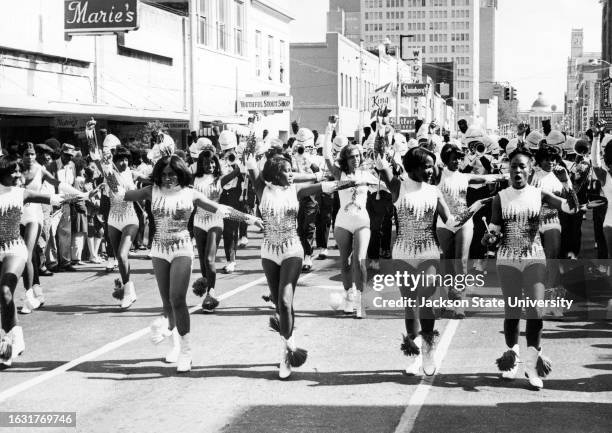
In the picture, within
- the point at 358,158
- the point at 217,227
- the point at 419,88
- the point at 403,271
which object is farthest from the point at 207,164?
the point at 419,88

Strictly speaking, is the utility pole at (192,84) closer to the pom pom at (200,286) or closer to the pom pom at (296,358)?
the pom pom at (200,286)

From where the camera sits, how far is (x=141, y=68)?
30.3 metres

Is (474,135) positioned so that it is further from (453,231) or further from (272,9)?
(272,9)

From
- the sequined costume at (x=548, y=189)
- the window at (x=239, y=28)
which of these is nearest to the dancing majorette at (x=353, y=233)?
the sequined costume at (x=548, y=189)

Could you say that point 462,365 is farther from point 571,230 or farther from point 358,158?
point 571,230

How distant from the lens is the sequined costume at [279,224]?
8062 millimetres

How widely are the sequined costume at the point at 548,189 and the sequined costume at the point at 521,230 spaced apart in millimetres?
2685

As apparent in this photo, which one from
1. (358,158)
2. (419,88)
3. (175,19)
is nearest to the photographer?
(358,158)

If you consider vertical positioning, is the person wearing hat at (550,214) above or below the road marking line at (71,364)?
above

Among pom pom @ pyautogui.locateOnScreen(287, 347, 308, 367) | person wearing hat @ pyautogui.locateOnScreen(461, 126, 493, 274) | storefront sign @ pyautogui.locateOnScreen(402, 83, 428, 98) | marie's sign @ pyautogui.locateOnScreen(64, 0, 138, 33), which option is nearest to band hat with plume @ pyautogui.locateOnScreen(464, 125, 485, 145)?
person wearing hat @ pyautogui.locateOnScreen(461, 126, 493, 274)

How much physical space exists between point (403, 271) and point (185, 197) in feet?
6.73

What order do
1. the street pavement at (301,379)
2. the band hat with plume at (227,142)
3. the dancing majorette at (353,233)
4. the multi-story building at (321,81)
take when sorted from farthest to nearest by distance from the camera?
the multi-story building at (321,81), the band hat with plume at (227,142), the dancing majorette at (353,233), the street pavement at (301,379)

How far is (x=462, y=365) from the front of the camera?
8328 millimetres

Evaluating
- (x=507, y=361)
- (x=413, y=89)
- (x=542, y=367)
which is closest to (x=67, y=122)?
(x=507, y=361)
